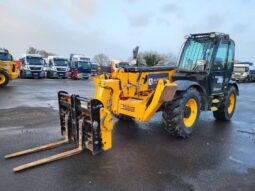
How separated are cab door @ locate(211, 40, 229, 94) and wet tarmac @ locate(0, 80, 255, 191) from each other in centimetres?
121

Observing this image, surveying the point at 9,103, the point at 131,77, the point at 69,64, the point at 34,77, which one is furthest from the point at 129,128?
the point at 69,64

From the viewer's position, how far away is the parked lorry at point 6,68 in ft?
52.0

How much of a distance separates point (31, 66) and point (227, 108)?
22626 millimetres

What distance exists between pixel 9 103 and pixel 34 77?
17119 mm

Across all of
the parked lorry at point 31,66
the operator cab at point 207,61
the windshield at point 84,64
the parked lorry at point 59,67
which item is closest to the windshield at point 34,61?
the parked lorry at point 31,66

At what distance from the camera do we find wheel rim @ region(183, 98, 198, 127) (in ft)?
18.9

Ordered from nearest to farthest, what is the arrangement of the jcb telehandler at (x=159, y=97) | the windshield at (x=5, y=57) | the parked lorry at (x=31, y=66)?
the jcb telehandler at (x=159, y=97)
the windshield at (x=5, y=57)
the parked lorry at (x=31, y=66)

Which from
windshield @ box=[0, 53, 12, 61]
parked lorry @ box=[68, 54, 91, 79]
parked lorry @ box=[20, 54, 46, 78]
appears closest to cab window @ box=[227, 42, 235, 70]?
windshield @ box=[0, 53, 12, 61]

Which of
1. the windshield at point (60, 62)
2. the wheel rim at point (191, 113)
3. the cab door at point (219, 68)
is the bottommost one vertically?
the wheel rim at point (191, 113)

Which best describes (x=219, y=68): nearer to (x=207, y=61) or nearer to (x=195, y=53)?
A: (x=207, y=61)

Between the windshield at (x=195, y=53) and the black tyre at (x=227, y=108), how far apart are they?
1.71m

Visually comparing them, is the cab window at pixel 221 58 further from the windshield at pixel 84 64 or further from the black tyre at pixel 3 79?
the windshield at pixel 84 64

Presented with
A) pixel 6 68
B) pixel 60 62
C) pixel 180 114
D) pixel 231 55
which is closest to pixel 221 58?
pixel 231 55

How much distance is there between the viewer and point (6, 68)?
1614cm
